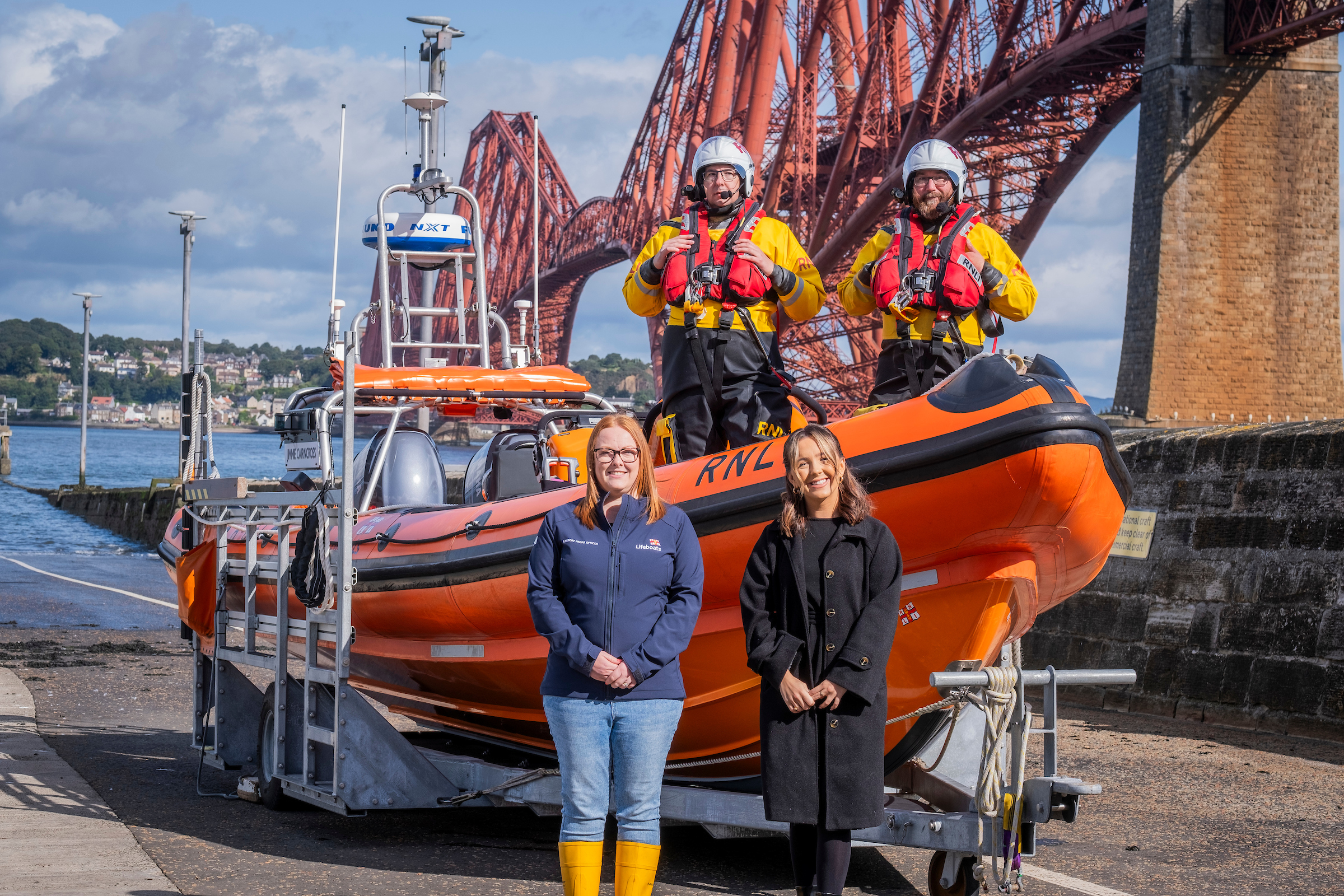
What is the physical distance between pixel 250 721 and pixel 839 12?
27.7 metres

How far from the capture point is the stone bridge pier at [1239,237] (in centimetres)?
1697

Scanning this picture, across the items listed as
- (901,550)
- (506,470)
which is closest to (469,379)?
(506,470)

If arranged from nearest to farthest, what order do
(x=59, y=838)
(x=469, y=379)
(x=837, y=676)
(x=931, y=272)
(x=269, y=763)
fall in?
1. (x=837, y=676)
2. (x=59, y=838)
3. (x=931, y=272)
4. (x=269, y=763)
5. (x=469, y=379)

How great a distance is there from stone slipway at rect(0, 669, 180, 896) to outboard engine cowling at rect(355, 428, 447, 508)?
149 centimetres

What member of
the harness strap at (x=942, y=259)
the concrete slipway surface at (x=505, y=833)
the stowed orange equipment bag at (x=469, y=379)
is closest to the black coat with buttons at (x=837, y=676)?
the concrete slipway surface at (x=505, y=833)

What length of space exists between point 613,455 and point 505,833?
6.10 feet

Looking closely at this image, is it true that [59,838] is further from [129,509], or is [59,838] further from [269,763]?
[129,509]

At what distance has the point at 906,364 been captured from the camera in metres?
4.15

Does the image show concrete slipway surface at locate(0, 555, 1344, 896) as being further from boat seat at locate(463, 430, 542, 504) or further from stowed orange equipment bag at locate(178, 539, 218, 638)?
boat seat at locate(463, 430, 542, 504)

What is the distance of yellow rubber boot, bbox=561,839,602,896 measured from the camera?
2889mm

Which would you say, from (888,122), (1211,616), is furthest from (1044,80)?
(1211,616)

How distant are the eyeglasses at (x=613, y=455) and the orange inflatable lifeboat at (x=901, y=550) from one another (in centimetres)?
54

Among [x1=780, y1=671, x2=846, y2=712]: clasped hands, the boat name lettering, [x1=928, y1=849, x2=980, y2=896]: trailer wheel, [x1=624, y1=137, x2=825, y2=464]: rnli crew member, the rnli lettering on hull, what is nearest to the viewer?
[x1=780, y1=671, x2=846, y2=712]: clasped hands

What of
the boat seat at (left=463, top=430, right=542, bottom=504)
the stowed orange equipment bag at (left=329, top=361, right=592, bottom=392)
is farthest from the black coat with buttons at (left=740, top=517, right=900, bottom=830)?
the stowed orange equipment bag at (left=329, top=361, right=592, bottom=392)
